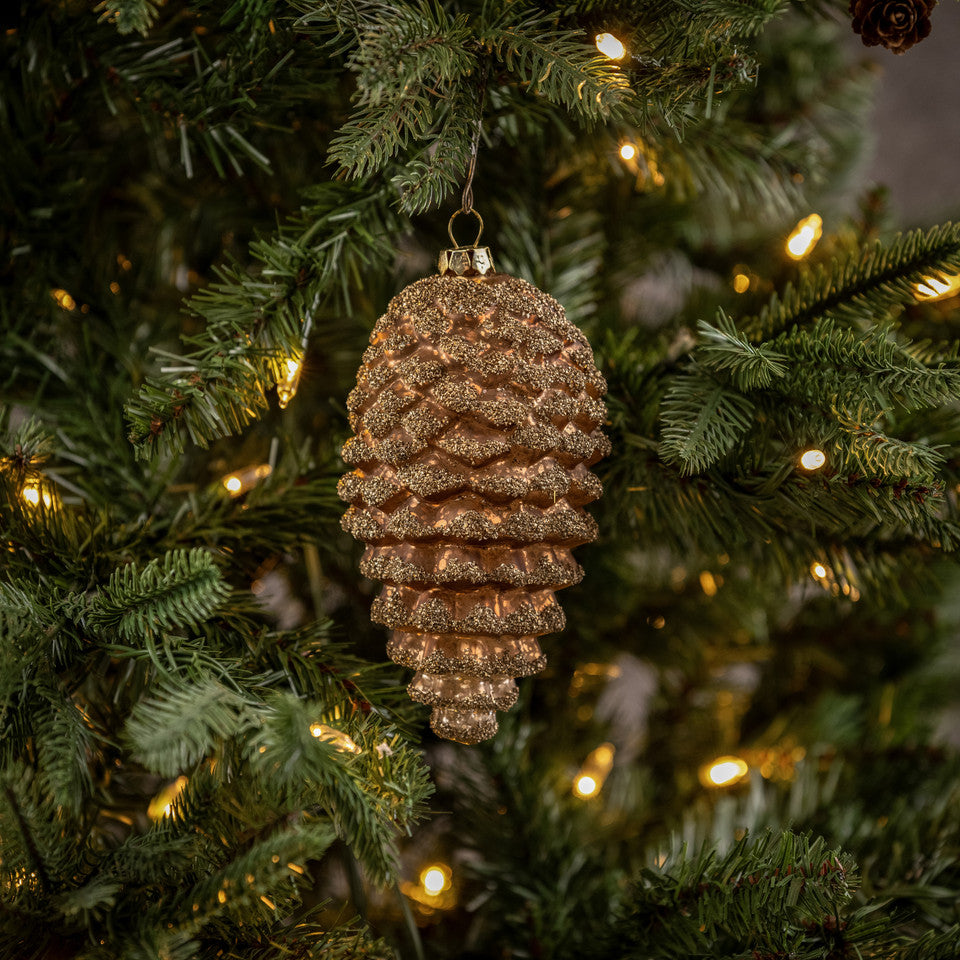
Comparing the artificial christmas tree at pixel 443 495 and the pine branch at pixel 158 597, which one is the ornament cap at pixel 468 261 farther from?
the pine branch at pixel 158 597

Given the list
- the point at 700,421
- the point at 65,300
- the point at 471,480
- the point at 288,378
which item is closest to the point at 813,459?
the point at 700,421

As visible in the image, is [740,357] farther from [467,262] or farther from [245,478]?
[245,478]

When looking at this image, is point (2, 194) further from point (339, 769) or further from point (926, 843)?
point (926, 843)

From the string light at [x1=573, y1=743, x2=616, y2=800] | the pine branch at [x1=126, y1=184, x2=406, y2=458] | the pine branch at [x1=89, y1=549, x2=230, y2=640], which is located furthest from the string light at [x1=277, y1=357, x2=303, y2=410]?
the string light at [x1=573, y1=743, x2=616, y2=800]

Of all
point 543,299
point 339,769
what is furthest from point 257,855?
point 543,299

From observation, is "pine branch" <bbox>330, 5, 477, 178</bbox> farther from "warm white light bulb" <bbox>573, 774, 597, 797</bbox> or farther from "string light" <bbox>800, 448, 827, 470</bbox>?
"warm white light bulb" <bbox>573, 774, 597, 797</bbox>

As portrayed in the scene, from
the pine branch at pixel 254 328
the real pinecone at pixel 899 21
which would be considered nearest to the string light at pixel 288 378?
the pine branch at pixel 254 328

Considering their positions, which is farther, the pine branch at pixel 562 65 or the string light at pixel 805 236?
the string light at pixel 805 236
